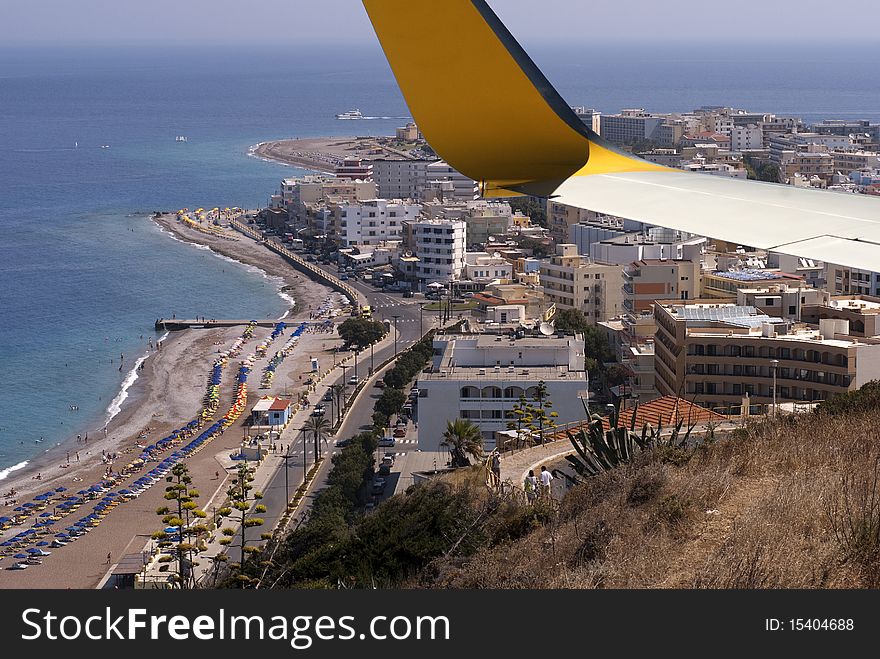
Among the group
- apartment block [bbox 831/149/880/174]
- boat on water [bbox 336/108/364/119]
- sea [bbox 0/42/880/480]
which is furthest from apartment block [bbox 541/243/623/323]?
boat on water [bbox 336/108/364/119]

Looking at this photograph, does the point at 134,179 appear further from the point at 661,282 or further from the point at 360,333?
the point at 661,282

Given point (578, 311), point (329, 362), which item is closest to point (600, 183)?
point (578, 311)

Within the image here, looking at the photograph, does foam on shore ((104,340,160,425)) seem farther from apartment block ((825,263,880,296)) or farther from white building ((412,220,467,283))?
apartment block ((825,263,880,296))

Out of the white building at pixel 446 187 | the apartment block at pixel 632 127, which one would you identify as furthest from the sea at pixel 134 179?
the apartment block at pixel 632 127

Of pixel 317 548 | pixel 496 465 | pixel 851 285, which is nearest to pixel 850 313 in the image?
pixel 851 285

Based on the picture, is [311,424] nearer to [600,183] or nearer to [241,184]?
[600,183]

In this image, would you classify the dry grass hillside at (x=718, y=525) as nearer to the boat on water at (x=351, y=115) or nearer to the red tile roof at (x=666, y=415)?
the red tile roof at (x=666, y=415)
